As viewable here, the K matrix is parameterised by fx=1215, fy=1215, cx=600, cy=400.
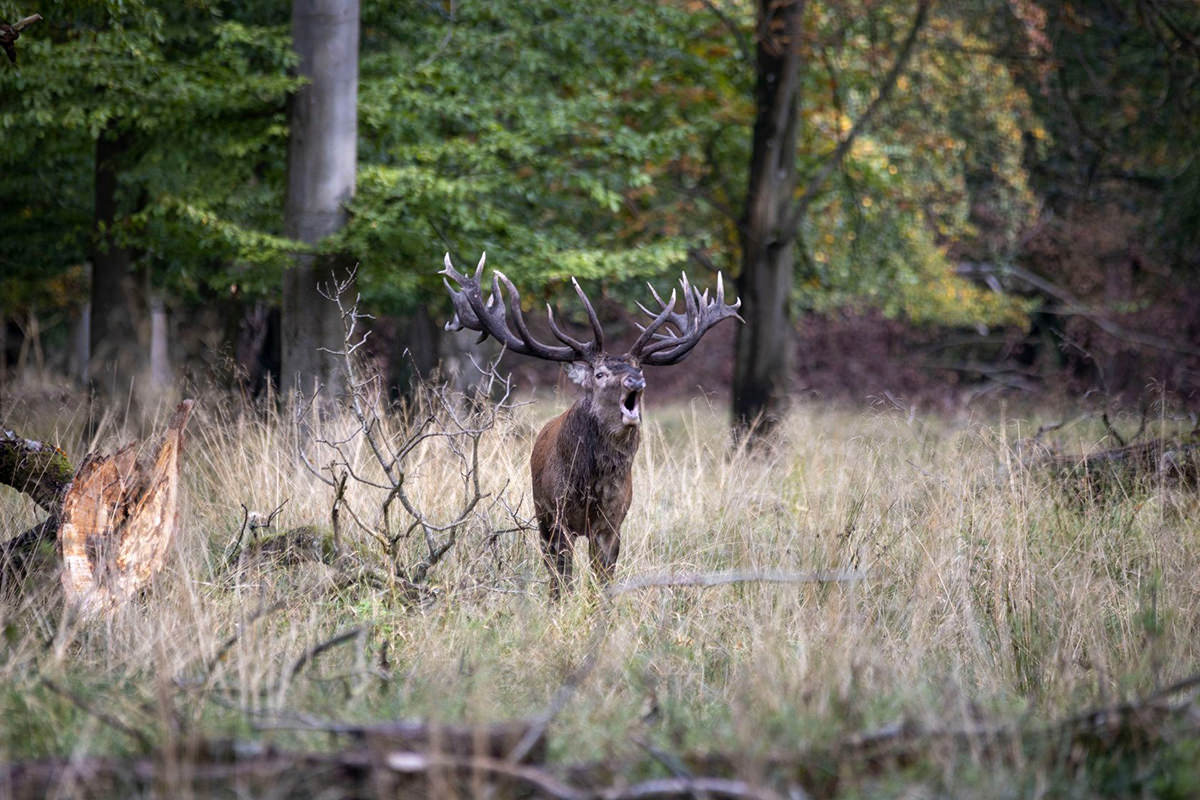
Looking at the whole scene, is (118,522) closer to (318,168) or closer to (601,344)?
(601,344)

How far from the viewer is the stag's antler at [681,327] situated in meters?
6.96

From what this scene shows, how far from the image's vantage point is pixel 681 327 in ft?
25.3

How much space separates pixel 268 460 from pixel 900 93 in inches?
449

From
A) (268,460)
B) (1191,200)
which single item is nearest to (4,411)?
(268,460)

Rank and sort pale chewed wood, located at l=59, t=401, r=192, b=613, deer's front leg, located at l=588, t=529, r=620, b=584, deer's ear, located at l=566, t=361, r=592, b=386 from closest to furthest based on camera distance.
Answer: pale chewed wood, located at l=59, t=401, r=192, b=613, deer's front leg, located at l=588, t=529, r=620, b=584, deer's ear, located at l=566, t=361, r=592, b=386

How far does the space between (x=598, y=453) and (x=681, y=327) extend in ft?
4.50

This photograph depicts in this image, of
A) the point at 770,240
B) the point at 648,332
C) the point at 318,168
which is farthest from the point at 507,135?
the point at 648,332

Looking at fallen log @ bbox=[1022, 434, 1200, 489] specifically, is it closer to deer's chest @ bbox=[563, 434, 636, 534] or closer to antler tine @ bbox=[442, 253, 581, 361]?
deer's chest @ bbox=[563, 434, 636, 534]

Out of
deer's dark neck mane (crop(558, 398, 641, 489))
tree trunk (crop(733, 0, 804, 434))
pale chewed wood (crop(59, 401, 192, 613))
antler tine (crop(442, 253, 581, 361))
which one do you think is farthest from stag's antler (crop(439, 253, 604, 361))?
tree trunk (crop(733, 0, 804, 434))

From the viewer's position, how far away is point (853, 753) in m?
3.55

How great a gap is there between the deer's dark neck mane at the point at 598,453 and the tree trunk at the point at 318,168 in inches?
155

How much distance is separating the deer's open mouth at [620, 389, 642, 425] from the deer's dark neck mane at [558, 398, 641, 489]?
12 cm

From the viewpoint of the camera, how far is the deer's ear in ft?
22.6

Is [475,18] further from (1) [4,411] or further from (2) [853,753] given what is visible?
(2) [853,753]
